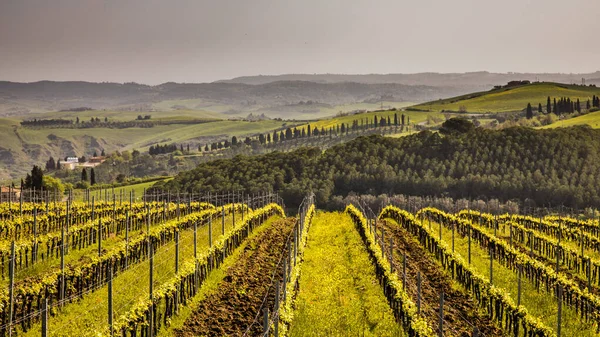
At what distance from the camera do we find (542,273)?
2991 cm

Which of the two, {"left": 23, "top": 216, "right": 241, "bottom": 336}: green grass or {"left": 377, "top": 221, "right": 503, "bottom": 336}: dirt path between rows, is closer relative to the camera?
{"left": 23, "top": 216, "right": 241, "bottom": 336}: green grass

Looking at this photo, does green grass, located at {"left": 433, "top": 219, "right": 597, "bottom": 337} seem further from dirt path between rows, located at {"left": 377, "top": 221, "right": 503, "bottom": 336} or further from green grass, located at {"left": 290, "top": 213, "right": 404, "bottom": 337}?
green grass, located at {"left": 290, "top": 213, "right": 404, "bottom": 337}

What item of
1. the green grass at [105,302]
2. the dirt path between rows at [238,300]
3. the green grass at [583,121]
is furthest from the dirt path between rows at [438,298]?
the green grass at [583,121]

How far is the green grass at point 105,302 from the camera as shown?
20500mm

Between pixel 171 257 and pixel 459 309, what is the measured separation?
50.3ft

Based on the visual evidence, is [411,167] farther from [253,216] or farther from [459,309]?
[459,309]

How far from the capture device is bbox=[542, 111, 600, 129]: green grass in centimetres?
17238

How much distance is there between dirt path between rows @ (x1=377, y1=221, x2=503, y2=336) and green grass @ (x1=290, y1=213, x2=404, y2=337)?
1352 millimetres

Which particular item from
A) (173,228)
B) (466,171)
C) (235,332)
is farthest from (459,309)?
(466,171)

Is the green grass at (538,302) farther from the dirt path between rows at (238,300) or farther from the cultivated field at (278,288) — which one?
the dirt path between rows at (238,300)

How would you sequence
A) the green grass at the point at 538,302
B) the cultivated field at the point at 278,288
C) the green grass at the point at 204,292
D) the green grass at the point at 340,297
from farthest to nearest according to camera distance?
the green grass at the point at 538,302
the green grass at the point at 340,297
the green grass at the point at 204,292
the cultivated field at the point at 278,288

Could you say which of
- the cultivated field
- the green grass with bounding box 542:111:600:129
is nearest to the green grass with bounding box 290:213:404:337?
the cultivated field

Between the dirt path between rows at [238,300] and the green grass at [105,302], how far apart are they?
223 centimetres

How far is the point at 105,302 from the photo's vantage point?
2408 cm
